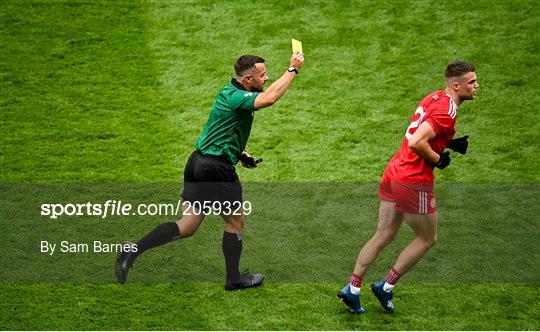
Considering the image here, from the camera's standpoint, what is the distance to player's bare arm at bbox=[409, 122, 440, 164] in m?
6.63

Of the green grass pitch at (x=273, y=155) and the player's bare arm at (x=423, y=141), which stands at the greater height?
the player's bare arm at (x=423, y=141)

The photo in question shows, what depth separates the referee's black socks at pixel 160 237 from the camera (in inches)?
294

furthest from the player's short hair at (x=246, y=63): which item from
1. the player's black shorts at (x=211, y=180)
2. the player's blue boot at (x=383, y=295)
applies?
the player's blue boot at (x=383, y=295)

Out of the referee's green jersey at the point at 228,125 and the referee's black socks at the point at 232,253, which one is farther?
the referee's black socks at the point at 232,253

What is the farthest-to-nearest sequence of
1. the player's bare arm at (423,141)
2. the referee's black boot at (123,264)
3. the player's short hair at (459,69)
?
1. the referee's black boot at (123,264)
2. the player's short hair at (459,69)
3. the player's bare arm at (423,141)

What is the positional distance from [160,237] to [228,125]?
105 centimetres

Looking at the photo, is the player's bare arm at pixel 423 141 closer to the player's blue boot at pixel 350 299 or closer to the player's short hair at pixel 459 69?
the player's short hair at pixel 459 69

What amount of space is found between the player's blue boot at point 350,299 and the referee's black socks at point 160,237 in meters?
1.34

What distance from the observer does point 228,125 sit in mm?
7215

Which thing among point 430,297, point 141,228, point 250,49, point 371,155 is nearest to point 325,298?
point 430,297

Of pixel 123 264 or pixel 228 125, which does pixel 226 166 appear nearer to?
pixel 228 125

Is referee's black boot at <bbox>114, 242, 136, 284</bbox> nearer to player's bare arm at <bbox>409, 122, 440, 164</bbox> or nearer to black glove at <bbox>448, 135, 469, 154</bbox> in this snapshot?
player's bare arm at <bbox>409, 122, 440, 164</bbox>

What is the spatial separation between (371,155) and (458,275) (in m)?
2.17

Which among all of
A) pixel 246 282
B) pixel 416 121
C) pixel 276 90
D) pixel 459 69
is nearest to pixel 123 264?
pixel 246 282
